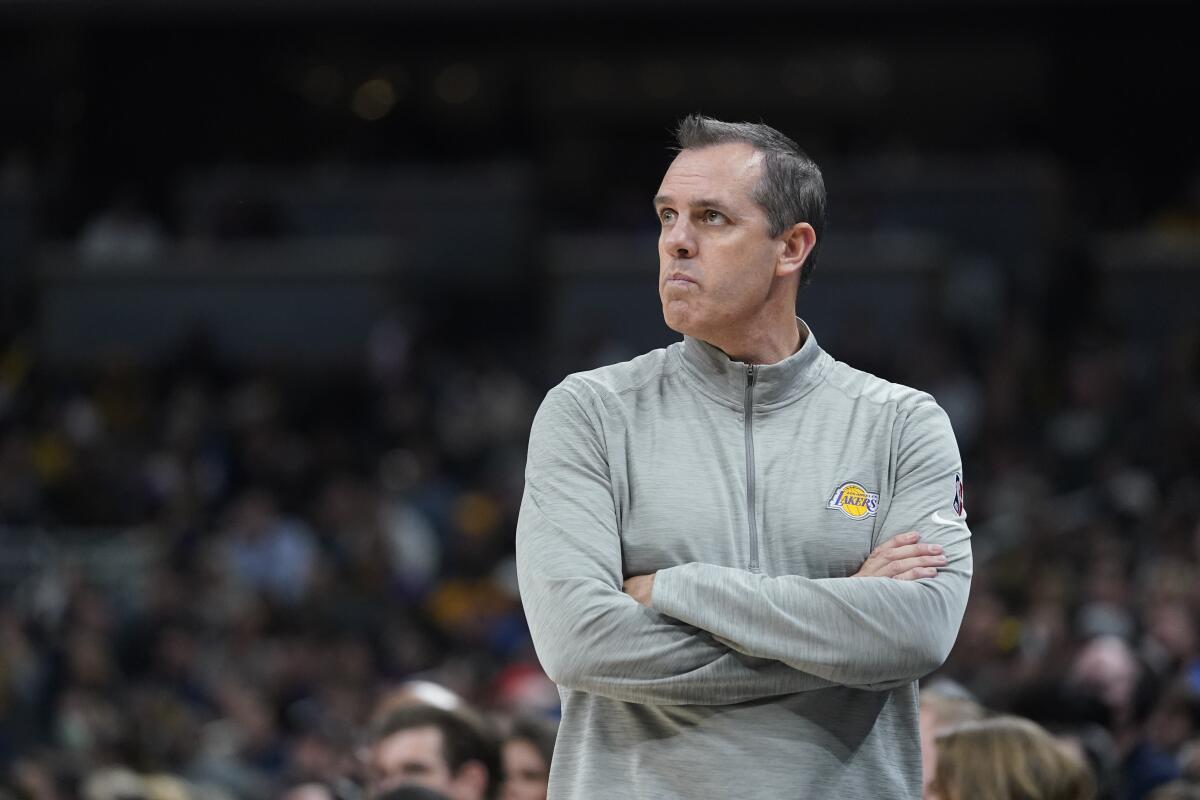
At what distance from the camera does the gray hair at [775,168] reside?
2848 millimetres

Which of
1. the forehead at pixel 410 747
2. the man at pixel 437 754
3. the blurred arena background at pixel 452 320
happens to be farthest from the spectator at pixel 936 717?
the forehead at pixel 410 747

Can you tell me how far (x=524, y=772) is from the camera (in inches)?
183

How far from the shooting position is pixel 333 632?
10.6m

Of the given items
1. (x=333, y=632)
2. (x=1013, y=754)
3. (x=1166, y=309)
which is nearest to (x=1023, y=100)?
(x=1166, y=309)

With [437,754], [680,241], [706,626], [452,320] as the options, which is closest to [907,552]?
[706,626]

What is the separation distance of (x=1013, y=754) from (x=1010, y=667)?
12.0 ft

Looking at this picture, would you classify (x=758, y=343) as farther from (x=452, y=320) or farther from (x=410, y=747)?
(x=452, y=320)

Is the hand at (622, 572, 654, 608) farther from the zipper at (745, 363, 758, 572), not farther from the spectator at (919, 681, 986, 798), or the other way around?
the spectator at (919, 681, 986, 798)

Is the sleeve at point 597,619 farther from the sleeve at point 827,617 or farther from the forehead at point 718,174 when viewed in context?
the forehead at point 718,174

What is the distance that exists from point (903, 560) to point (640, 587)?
16.6 inches

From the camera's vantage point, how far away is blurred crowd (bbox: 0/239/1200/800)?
7.08m

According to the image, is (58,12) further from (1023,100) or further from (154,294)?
(1023,100)

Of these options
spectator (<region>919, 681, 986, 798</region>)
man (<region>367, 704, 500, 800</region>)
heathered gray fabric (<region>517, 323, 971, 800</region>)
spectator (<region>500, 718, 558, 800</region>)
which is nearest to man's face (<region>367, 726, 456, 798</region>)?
man (<region>367, 704, 500, 800</region>)

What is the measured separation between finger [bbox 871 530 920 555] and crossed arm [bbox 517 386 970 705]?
0.12 ft
